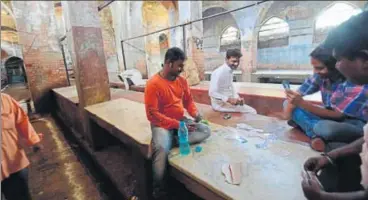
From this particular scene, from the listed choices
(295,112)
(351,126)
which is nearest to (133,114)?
(295,112)

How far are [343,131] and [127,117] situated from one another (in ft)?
9.44

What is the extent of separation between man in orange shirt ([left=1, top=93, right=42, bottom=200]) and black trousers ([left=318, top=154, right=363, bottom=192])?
8.18ft

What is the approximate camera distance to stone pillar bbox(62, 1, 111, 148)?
3.69m

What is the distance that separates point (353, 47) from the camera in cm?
99

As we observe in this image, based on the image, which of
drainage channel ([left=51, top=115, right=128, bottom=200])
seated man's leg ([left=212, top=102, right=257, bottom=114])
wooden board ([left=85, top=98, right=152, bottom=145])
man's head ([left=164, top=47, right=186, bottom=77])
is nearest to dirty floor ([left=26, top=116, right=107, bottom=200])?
drainage channel ([left=51, top=115, right=128, bottom=200])

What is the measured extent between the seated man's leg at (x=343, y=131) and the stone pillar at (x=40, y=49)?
8.17 m

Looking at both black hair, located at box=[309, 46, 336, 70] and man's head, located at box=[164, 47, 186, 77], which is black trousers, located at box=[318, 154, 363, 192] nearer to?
black hair, located at box=[309, 46, 336, 70]

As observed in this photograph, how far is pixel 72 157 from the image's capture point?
4.00 meters

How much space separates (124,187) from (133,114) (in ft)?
3.93

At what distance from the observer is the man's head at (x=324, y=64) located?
2.13m

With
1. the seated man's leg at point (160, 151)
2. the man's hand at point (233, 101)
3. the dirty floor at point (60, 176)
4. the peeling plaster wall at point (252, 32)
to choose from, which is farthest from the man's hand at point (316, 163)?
the peeling plaster wall at point (252, 32)

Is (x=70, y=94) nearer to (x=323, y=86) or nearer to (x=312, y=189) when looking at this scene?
(x=323, y=86)

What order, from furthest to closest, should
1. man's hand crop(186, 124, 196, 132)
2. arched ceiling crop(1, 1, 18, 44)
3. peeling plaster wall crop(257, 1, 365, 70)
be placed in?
arched ceiling crop(1, 1, 18, 44) < peeling plaster wall crop(257, 1, 365, 70) < man's hand crop(186, 124, 196, 132)

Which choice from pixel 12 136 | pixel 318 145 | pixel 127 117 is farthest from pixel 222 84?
pixel 12 136
